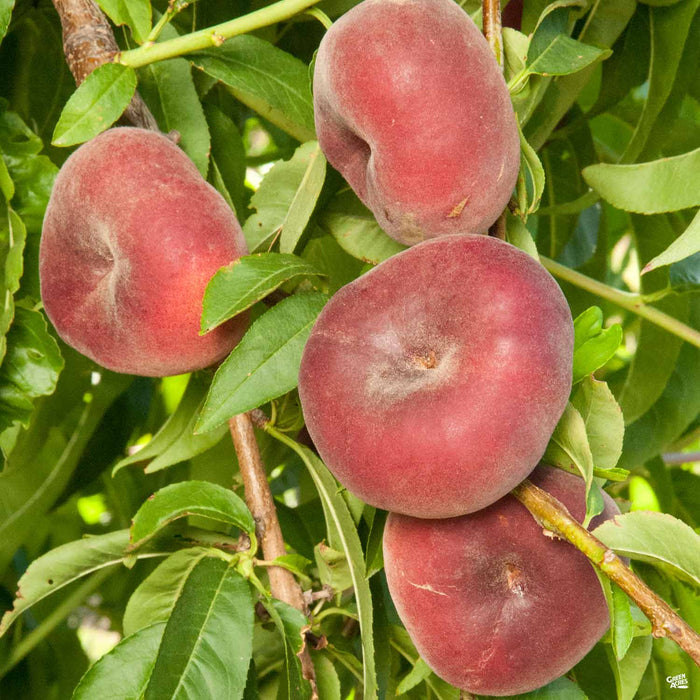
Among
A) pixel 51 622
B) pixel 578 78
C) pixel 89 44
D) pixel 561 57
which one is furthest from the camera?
pixel 51 622

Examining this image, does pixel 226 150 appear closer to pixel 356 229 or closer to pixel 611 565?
pixel 356 229

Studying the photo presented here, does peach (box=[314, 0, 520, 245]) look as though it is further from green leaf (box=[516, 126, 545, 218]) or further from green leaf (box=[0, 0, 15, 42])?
green leaf (box=[0, 0, 15, 42])

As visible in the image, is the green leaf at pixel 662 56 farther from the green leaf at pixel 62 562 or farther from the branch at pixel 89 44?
the green leaf at pixel 62 562

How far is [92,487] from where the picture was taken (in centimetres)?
163

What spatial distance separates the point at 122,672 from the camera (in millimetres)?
889

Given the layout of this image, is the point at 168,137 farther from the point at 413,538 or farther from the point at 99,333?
the point at 413,538

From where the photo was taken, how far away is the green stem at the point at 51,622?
4.59 ft

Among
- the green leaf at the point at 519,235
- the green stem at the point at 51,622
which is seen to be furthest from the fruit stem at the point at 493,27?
the green stem at the point at 51,622

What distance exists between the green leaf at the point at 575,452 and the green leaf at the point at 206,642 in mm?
311

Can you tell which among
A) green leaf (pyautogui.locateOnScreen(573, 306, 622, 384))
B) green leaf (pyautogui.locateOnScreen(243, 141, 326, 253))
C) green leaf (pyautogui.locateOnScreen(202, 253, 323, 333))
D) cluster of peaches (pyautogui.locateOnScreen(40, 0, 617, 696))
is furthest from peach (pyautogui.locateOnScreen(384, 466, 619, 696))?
green leaf (pyautogui.locateOnScreen(243, 141, 326, 253))

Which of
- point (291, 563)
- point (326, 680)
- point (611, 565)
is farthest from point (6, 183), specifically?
point (611, 565)

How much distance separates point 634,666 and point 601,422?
263 mm

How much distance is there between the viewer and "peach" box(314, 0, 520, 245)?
755 millimetres

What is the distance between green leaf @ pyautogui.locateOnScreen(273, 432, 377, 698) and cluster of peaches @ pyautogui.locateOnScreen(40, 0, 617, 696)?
6 cm
